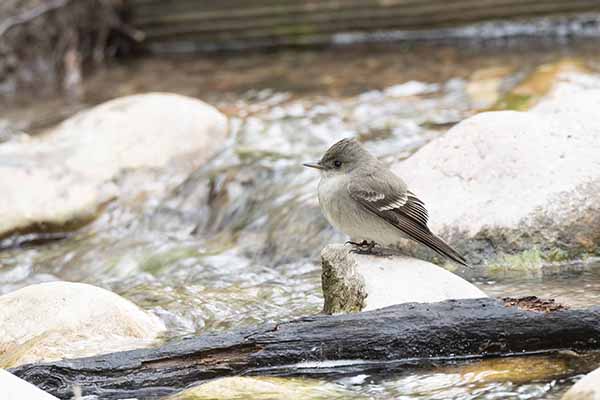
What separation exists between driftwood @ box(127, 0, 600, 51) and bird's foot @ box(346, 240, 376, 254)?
258 inches

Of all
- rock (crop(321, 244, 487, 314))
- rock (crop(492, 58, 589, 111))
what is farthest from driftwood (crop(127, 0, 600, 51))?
rock (crop(321, 244, 487, 314))

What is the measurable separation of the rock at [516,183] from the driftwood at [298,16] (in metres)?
4.73

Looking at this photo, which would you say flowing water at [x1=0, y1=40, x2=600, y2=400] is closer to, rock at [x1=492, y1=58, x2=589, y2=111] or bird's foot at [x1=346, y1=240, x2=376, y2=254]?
rock at [x1=492, y1=58, x2=589, y2=111]

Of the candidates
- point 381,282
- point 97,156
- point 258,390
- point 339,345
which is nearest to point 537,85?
point 97,156

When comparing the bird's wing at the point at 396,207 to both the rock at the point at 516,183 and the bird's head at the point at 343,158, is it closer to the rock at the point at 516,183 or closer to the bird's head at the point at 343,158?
the bird's head at the point at 343,158

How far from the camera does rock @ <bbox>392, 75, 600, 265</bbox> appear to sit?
19.3 feet

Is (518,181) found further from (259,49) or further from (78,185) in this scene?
(259,49)

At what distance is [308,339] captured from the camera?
433 centimetres

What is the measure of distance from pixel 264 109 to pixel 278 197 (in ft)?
6.57

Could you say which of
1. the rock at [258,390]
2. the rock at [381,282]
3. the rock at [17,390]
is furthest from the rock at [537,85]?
the rock at [17,390]

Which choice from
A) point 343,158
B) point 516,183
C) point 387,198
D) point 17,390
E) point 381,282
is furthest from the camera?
point 516,183

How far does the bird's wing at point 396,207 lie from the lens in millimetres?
5191

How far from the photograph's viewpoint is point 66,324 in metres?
5.15

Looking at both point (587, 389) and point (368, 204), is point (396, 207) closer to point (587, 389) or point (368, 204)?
point (368, 204)
